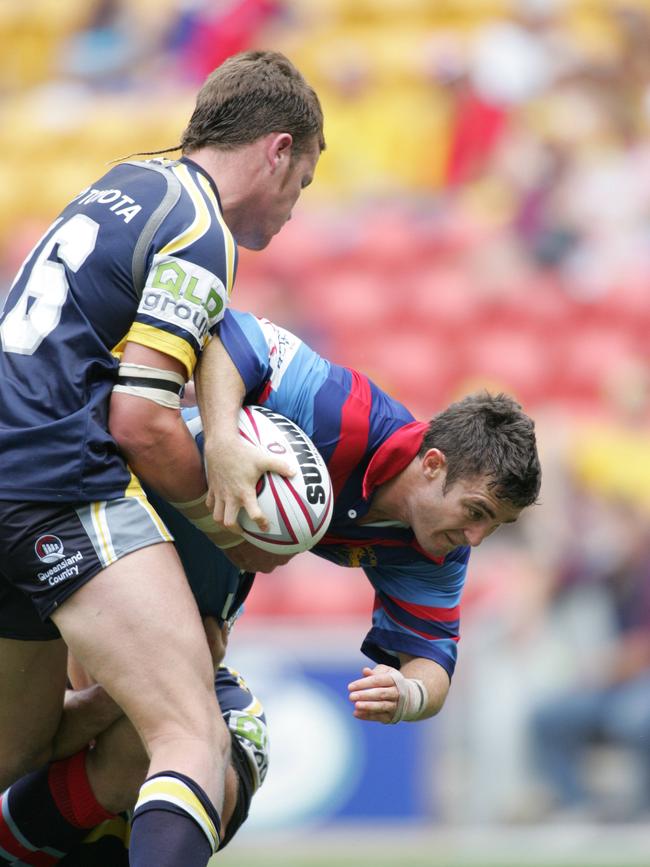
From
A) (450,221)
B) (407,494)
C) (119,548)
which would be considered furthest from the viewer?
(450,221)

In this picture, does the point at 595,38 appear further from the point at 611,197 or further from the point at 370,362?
the point at 370,362

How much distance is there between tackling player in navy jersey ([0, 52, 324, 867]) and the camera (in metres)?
3.61

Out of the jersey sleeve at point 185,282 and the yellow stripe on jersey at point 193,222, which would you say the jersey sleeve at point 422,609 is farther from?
the yellow stripe on jersey at point 193,222

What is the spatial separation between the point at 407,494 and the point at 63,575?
3.46 ft

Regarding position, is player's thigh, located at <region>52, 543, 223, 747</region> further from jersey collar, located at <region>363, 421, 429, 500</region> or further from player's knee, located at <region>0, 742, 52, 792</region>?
player's knee, located at <region>0, 742, 52, 792</region>

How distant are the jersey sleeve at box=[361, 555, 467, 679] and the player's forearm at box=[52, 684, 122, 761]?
2.98ft

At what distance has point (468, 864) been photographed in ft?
26.3

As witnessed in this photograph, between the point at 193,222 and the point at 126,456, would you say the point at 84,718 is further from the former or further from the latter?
the point at 193,222

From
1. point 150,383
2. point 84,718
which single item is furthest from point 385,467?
point 84,718

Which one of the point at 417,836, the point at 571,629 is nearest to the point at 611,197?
the point at 571,629

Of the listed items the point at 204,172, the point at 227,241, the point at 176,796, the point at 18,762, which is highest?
the point at 204,172

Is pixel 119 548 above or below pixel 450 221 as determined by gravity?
above

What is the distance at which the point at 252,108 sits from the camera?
13.5ft

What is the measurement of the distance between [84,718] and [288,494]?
1.27 meters
